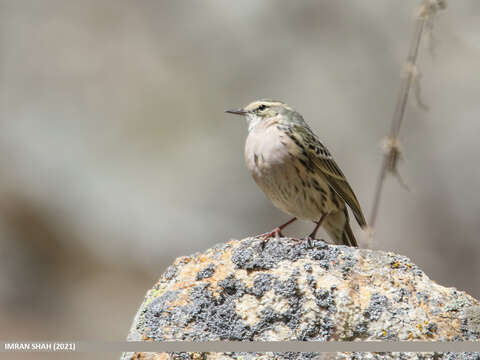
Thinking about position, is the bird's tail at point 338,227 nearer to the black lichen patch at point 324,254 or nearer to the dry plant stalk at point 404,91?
the black lichen patch at point 324,254

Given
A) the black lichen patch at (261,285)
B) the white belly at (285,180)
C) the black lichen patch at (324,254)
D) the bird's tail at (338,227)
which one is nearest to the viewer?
the black lichen patch at (261,285)

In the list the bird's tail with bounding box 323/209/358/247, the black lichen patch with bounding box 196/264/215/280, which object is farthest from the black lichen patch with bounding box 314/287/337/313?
the bird's tail with bounding box 323/209/358/247

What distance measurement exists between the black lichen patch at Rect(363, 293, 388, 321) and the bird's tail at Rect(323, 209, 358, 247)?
7.39 ft

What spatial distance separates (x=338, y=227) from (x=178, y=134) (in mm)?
6263

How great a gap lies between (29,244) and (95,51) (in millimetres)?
4003

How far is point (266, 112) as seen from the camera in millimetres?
6742

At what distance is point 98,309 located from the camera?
1087 centimetres

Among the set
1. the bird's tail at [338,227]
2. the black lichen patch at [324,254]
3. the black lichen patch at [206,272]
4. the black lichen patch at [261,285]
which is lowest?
the black lichen patch at [261,285]

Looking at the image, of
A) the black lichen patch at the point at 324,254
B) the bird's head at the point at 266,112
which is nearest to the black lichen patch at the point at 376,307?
the black lichen patch at the point at 324,254

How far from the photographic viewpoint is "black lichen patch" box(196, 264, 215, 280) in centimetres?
428

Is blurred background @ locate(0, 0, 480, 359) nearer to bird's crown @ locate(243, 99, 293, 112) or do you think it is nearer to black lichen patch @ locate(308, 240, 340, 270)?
bird's crown @ locate(243, 99, 293, 112)

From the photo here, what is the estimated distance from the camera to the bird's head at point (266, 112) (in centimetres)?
667

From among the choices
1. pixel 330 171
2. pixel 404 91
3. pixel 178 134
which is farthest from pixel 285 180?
pixel 178 134

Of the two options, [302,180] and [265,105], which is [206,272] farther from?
[265,105]
